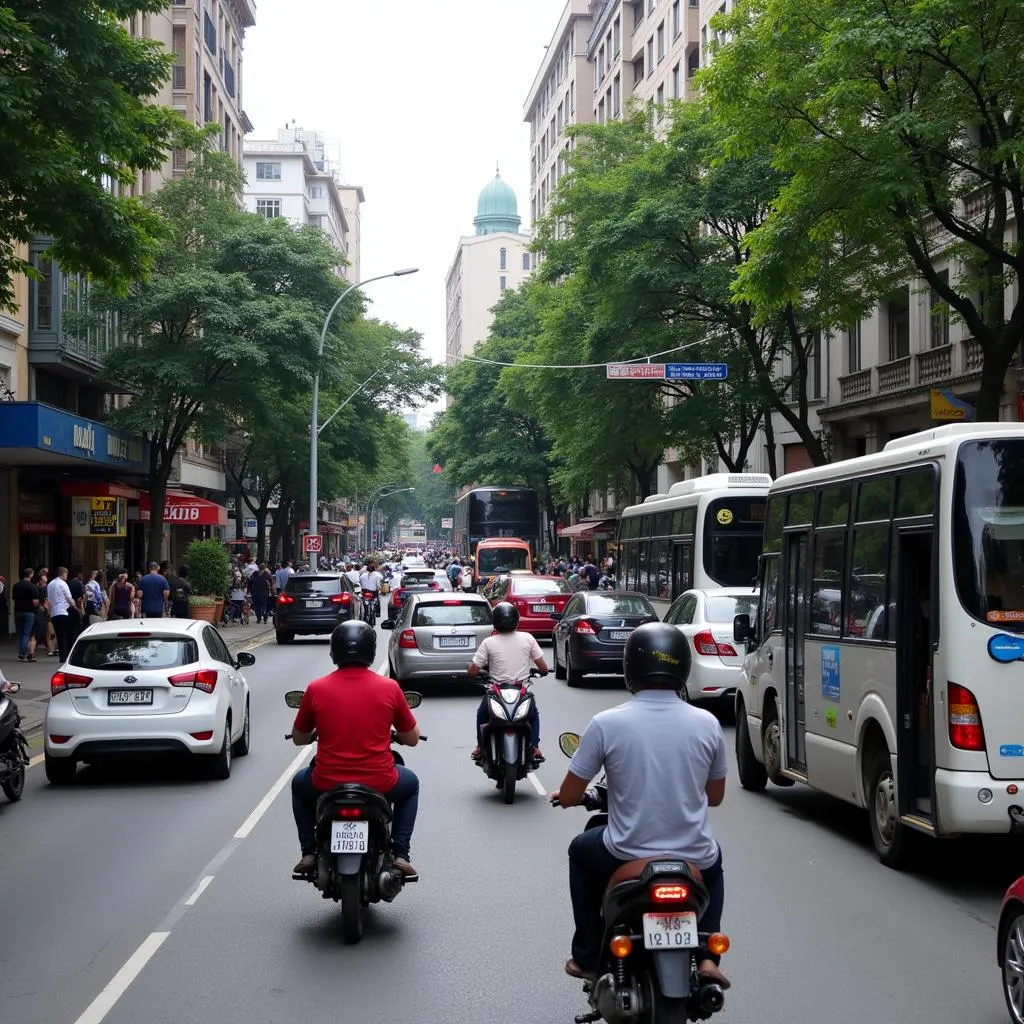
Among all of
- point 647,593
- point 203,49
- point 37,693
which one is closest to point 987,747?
point 37,693

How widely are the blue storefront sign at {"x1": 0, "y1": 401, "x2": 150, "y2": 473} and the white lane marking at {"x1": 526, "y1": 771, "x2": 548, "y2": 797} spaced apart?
59.9 feet

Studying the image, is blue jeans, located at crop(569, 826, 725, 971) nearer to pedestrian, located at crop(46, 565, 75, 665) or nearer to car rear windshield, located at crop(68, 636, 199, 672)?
car rear windshield, located at crop(68, 636, 199, 672)

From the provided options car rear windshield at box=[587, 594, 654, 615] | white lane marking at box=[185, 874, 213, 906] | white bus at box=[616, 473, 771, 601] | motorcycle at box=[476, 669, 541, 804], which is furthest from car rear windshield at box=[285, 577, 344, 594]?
white lane marking at box=[185, 874, 213, 906]

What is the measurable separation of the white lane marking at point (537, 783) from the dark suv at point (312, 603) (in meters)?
21.5

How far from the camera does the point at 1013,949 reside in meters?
5.70

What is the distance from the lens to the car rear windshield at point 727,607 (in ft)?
58.9

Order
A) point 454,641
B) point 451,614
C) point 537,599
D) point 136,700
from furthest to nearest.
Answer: point 537,599
point 451,614
point 454,641
point 136,700

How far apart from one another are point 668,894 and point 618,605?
62.5ft

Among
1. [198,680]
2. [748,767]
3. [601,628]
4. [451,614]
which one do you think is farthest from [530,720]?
[601,628]

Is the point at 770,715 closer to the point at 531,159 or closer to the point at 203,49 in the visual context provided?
the point at 203,49

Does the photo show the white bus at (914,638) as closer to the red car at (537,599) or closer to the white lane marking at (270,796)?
the white lane marking at (270,796)

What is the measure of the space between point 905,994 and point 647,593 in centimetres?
2099

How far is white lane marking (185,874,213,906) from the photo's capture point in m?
8.47

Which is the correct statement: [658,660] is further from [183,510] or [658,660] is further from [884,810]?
[183,510]
